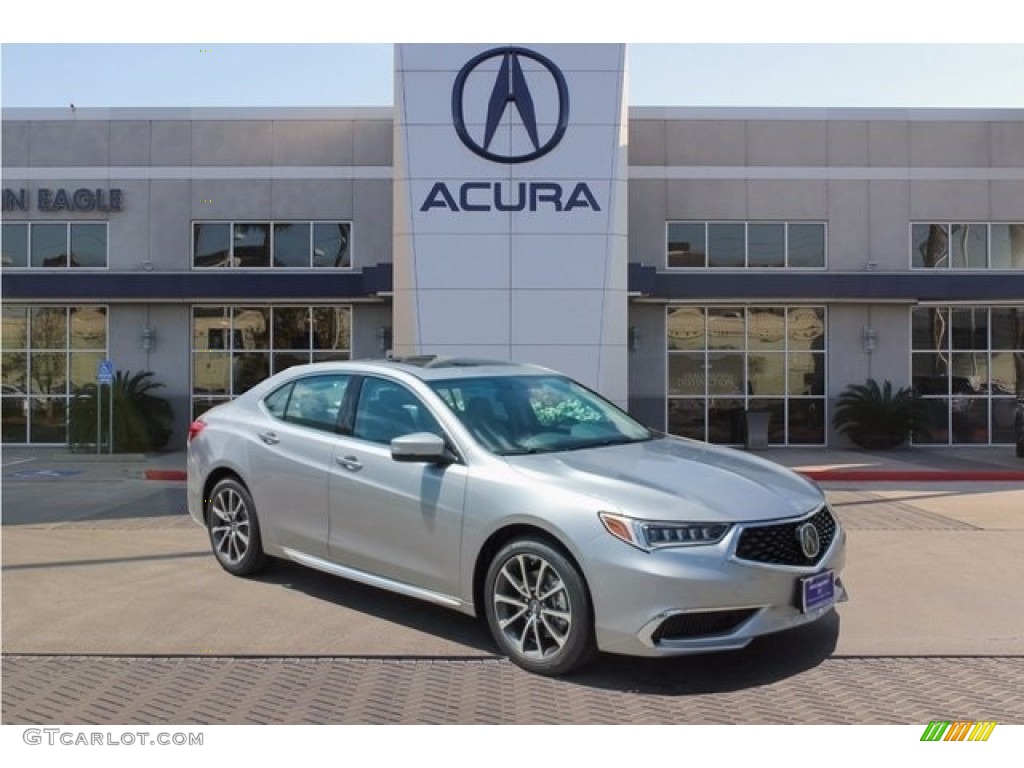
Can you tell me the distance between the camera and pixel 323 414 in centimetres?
677

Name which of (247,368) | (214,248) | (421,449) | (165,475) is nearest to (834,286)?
(247,368)

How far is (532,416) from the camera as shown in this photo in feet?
20.5

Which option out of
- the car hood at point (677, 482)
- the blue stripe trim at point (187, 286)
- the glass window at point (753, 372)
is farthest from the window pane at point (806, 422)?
the car hood at point (677, 482)

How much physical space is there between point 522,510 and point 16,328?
799 inches

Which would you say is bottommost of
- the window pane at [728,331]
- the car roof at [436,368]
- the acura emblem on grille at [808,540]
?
the acura emblem on grille at [808,540]

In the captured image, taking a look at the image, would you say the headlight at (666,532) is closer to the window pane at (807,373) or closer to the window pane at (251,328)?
the window pane at (807,373)

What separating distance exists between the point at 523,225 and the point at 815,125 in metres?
7.74

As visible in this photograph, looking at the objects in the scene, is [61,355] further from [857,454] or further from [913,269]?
[913,269]

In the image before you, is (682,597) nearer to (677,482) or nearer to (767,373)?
(677,482)

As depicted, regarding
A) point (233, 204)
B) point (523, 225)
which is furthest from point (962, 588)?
point (233, 204)

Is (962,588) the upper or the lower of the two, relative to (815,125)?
lower

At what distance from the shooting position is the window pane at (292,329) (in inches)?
855

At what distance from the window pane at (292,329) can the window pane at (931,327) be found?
1347 cm

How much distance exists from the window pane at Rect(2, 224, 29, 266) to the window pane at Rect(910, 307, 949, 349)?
1979cm
